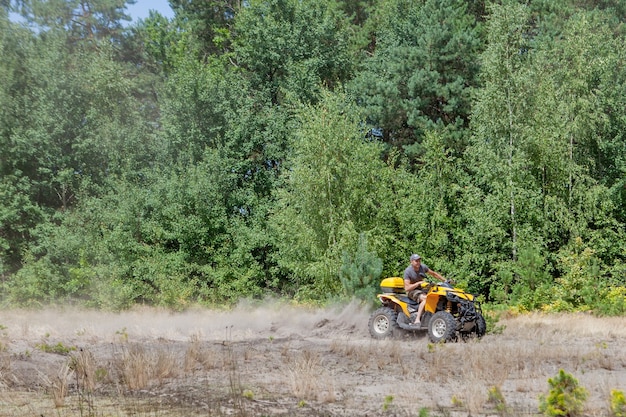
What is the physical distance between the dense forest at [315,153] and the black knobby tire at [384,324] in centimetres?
479

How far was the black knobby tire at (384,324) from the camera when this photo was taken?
1550 centimetres

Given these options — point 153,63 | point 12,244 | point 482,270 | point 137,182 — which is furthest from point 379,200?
point 153,63

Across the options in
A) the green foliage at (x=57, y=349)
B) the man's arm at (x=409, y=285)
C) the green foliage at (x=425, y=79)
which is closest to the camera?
the green foliage at (x=57, y=349)

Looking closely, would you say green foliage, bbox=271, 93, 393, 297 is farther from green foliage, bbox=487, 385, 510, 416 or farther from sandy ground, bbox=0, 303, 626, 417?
green foliage, bbox=487, 385, 510, 416

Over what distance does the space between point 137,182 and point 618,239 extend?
921 inches

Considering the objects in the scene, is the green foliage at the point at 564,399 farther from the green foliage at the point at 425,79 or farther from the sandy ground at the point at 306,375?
the green foliage at the point at 425,79

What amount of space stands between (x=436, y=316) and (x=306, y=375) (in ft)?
17.8

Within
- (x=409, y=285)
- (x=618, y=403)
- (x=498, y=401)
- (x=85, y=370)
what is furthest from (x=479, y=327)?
(x=85, y=370)

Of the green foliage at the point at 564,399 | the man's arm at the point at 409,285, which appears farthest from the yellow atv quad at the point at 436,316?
the green foliage at the point at 564,399

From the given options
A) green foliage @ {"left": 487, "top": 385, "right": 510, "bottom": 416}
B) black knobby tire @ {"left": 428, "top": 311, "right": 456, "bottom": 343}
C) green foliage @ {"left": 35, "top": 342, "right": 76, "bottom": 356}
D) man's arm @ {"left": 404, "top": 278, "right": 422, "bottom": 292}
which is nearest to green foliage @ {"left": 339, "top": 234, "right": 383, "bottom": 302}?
man's arm @ {"left": 404, "top": 278, "right": 422, "bottom": 292}

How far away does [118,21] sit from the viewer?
47.1 m

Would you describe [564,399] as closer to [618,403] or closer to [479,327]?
[618,403]

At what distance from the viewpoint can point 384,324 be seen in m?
15.9

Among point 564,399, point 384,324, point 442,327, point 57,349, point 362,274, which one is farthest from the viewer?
point 362,274
